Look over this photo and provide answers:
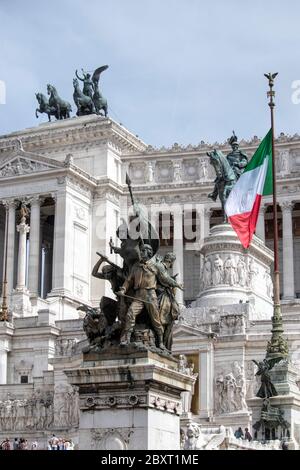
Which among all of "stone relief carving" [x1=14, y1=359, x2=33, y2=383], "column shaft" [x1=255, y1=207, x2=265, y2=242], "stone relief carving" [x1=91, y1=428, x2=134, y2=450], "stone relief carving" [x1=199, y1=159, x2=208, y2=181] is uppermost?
"stone relief carving" [x1=199, y1=159, x2=208, y2=181]

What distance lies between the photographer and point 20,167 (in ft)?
262

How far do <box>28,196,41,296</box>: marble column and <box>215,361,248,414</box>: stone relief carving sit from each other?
105 ft

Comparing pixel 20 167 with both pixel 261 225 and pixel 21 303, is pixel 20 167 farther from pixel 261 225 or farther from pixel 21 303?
pixel 261 225

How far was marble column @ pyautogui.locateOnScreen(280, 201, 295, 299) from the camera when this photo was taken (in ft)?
257

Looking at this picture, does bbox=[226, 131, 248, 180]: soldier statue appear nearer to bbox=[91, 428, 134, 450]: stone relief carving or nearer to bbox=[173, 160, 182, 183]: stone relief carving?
bbox=[173, 160, 182, 183]: stone relief carving

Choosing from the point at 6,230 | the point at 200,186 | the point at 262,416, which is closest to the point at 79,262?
the point at 6,230

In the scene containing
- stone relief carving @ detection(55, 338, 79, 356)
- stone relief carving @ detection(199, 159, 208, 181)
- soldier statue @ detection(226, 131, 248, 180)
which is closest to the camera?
stone relief carving @ detection(55, 338, 79, 356)

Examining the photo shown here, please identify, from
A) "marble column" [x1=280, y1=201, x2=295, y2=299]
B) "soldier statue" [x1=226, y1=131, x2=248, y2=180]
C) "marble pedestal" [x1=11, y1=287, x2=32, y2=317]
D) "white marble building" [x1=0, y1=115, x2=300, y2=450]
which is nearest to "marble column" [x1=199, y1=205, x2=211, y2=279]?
"white marble building" [x1=0, y1=115, x2=300, y2=450]

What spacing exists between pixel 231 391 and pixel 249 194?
418 inches

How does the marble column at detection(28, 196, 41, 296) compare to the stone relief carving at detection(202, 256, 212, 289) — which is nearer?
the stone relief carving at detection(202, 256, 212, 289)

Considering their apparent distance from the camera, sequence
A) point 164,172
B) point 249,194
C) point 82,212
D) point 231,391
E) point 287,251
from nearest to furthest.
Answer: point 249,194 → point 231,391 → point 287,251 → point 82,212 → point 164,172

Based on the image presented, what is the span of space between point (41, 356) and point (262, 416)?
27.4 metres

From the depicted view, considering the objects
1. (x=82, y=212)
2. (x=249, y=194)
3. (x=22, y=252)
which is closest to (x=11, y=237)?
(x=22, y=252)
